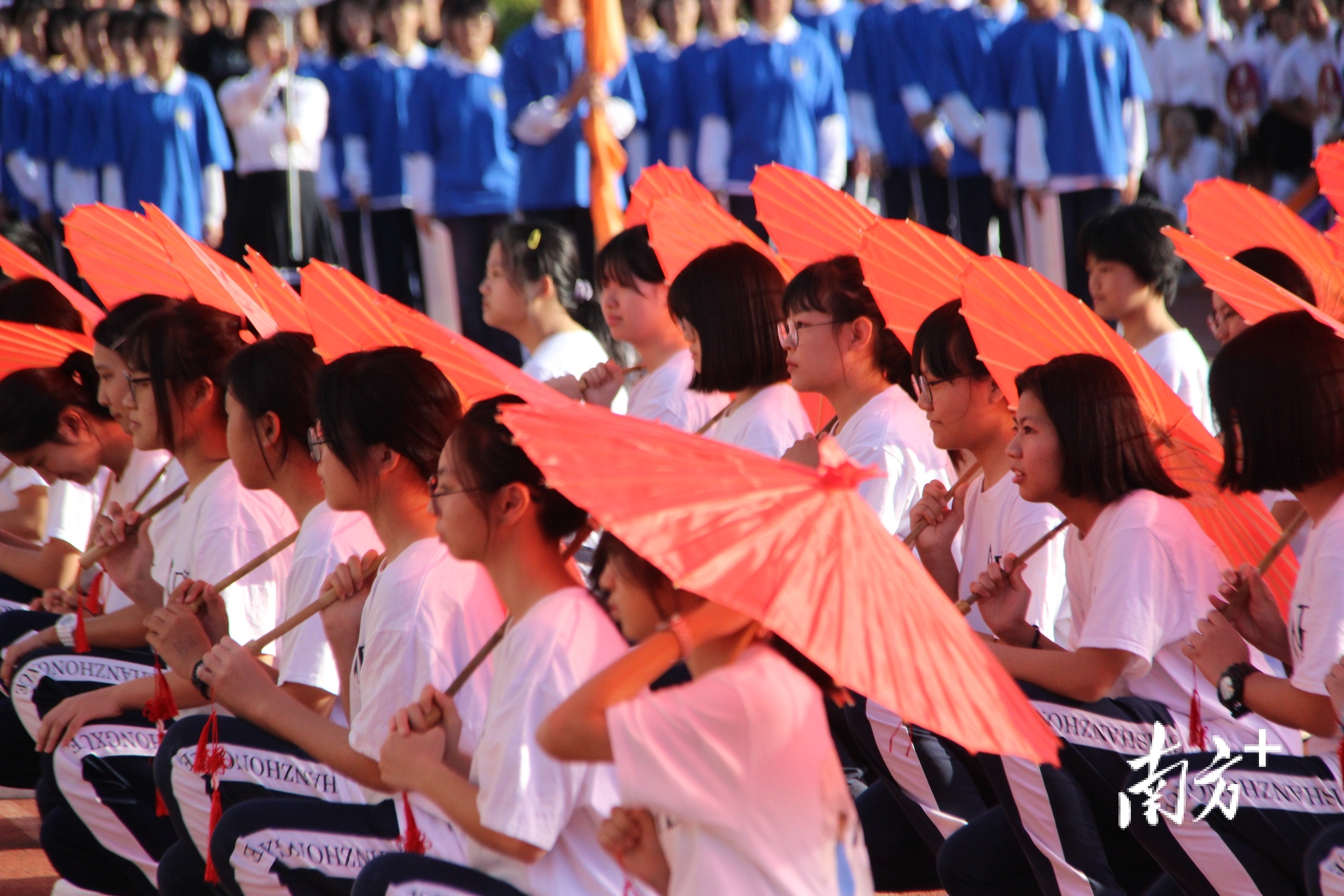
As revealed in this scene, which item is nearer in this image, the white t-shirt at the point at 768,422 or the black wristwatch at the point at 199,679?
the black wristwatch at the point at 199,679

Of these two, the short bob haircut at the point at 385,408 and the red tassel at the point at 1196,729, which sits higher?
the short bob haircut at the point at 385,408

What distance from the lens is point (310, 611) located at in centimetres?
280

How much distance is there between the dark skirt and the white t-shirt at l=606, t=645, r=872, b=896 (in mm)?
7977

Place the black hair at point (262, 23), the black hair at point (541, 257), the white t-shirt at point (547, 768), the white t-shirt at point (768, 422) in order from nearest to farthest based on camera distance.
A: the white t-shirt at point (547, 768) < the white t-shirt at point (768, 422) < the black hair at point (541, 257) < the black hair at point (262, 23)

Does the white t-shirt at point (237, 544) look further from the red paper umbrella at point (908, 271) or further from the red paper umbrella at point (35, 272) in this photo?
the red paper umbrella at point (908, 271)

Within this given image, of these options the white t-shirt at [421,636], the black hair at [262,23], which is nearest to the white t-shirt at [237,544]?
the white t-shirt at [421,636]

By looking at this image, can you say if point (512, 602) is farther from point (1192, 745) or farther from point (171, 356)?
point (171, 356)

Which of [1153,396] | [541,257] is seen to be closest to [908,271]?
[1153,396]

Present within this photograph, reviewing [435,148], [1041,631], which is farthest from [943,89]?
[1041,631]

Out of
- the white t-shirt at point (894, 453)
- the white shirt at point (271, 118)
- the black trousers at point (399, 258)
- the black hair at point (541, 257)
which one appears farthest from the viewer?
the black trousers at point (399, 258)

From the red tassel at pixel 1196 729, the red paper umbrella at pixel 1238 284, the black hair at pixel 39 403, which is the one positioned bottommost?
the red tassel at pixel 1196 729

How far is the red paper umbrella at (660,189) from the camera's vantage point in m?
4.51

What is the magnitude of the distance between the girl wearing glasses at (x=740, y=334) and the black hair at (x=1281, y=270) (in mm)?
1086

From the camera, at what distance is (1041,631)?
3.18 metres
